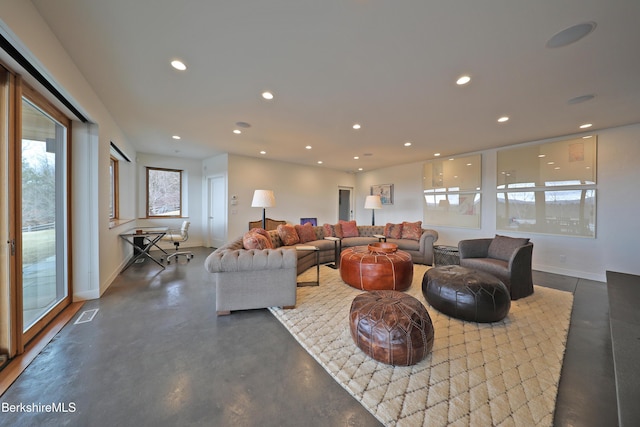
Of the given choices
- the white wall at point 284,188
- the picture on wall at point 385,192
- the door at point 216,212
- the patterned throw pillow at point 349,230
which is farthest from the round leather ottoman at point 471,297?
the door at point 216,212

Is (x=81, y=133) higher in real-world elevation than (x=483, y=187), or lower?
higher

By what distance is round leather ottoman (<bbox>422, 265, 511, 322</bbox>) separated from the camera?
2230 millimetres

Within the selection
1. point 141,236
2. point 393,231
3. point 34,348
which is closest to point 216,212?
point 141,236

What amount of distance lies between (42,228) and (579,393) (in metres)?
4.75

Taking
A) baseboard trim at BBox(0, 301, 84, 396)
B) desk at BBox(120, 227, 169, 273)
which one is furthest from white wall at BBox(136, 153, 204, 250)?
baseboard trim at BBox(0, 301, 84, 396)

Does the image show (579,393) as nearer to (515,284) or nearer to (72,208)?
(515,284)

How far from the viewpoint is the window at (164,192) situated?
6.04 metres

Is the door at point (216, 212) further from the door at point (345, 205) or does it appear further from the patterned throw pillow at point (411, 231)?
the patterned throw pillow at point (411, 231)

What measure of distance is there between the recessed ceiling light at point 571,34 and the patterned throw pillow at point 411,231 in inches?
146

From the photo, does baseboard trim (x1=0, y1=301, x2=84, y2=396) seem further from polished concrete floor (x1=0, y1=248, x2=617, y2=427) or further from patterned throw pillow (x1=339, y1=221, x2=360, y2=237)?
patterned throw pillow (x1=339, y1=221, x2=360, y2=237)

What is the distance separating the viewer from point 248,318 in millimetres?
2430

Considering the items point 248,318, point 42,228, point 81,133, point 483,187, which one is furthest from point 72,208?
point 483,187

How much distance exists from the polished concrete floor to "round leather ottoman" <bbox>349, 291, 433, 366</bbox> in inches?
16.0

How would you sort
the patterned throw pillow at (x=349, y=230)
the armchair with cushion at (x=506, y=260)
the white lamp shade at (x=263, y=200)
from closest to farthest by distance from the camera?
1. the armchair with cushion at (x=506, y=260)
2. the white lamp shade at (x=263, y=200)
3. the patterned throw pillow at (x=349, y=230)
